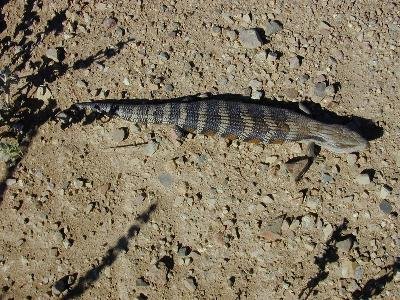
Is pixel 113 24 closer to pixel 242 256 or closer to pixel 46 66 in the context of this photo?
pixel 46 66

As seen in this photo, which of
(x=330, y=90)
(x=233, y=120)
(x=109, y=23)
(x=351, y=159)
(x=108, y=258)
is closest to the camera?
(x=108, y=258)

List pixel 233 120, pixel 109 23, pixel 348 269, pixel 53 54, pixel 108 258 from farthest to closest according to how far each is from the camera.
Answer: pixel 109 23 < pixel 53 54 < pixel 233 120 < pixel 108 258 < pixel 348 269

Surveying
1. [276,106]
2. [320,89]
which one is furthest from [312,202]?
[320,89]

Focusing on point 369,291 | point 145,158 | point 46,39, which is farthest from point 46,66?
point 369,291

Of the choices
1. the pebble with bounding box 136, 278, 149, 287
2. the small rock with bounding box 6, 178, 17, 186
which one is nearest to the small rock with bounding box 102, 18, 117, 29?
the small rock with bounding box 6, 178, 17, 186

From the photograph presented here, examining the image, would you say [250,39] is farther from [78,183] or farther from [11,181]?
[11,181]

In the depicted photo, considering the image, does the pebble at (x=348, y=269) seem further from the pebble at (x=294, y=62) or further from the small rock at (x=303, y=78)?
the pebble at (x=294, y=62)
